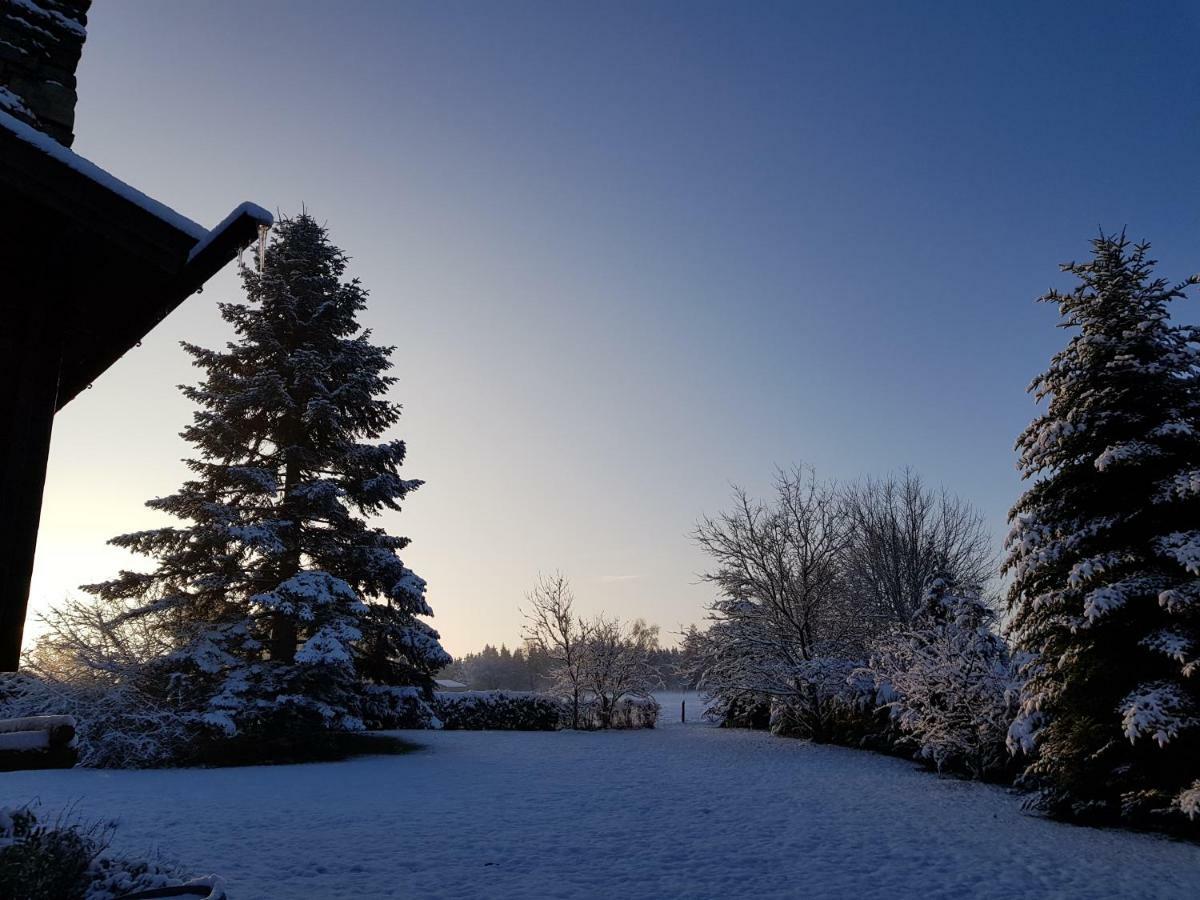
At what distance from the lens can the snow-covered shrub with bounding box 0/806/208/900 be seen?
5313 millimetres

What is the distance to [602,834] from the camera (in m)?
9.67

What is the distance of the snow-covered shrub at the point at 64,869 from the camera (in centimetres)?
531

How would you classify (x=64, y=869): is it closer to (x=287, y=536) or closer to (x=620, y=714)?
(x=287, y=536)

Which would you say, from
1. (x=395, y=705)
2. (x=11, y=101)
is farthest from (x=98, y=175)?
(x=395, y=705)

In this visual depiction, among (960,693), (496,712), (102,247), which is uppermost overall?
(102,247)

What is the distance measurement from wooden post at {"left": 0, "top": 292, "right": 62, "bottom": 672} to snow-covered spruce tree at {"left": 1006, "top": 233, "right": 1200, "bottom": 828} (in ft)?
39.6

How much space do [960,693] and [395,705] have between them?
13.4 metres

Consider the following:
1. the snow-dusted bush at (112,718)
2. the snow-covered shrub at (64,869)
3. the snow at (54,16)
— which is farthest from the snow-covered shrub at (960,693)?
the snow at (54,16)

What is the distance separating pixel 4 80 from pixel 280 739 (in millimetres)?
14593

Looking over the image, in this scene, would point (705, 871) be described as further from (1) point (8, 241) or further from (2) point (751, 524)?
(2) point (751, 524)

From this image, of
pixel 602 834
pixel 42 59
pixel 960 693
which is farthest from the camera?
pixel 960 693

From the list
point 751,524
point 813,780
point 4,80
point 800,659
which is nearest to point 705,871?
point 813,780

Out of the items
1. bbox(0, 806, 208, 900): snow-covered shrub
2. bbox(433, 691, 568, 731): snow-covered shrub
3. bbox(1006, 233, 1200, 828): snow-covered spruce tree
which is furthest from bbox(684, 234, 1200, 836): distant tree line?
bbox(433, 691, 568, 731): snow-covered shrub

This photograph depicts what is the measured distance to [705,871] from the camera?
314 inches
